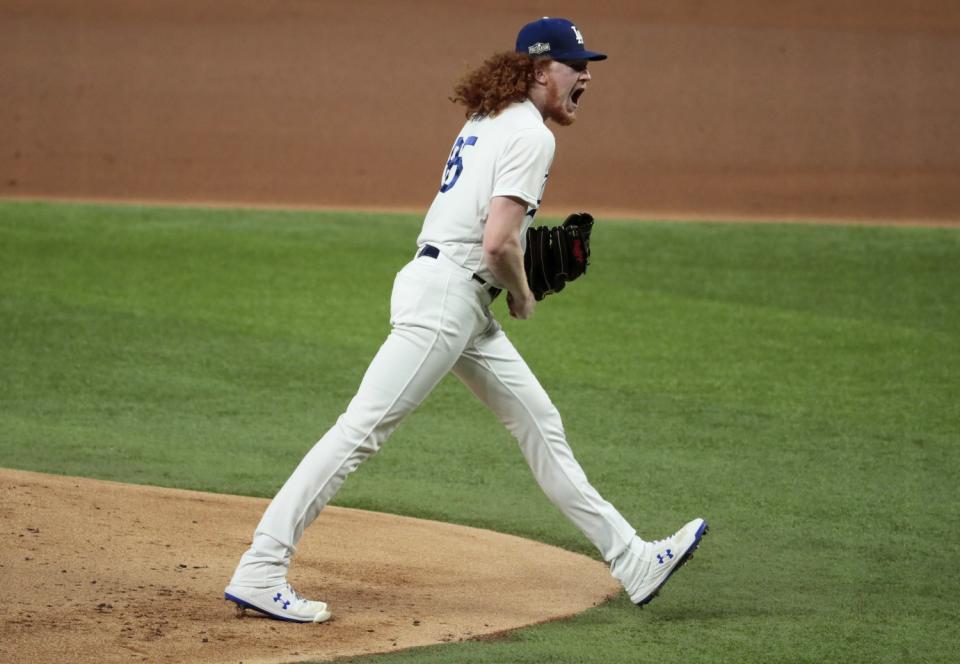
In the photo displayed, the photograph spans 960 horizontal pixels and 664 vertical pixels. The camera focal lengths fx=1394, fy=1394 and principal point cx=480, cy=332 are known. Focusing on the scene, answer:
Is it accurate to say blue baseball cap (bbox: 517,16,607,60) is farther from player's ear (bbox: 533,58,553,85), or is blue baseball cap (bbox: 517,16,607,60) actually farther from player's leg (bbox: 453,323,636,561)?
player's leg (bbox: 453,323,636,561)

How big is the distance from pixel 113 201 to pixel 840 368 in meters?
10.6

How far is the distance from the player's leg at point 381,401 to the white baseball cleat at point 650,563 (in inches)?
33.5

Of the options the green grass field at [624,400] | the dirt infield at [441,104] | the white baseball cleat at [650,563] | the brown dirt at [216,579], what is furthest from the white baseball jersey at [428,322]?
the dirt infield at [441,104]

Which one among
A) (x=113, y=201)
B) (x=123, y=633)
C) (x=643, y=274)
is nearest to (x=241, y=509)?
(x=123, y=633)

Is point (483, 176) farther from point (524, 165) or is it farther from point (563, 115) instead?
point (563, 115)

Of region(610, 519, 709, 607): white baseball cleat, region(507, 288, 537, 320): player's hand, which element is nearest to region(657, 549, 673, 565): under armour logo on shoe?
region(610, 519, 709, 607): white baseball cleat

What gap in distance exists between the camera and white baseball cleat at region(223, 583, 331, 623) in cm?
403

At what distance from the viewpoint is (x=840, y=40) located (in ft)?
60.4

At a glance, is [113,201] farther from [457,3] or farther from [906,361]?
[906,361]

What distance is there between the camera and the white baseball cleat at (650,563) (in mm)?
4312

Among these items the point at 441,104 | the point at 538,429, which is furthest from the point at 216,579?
the point at 441,104

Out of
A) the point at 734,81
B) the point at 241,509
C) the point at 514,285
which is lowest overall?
the point at 241,509

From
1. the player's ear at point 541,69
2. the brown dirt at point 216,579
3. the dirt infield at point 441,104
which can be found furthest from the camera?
the dirt infield at point 441,104

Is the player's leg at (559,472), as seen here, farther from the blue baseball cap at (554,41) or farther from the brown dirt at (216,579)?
the blue baseball cap at (554,41)
